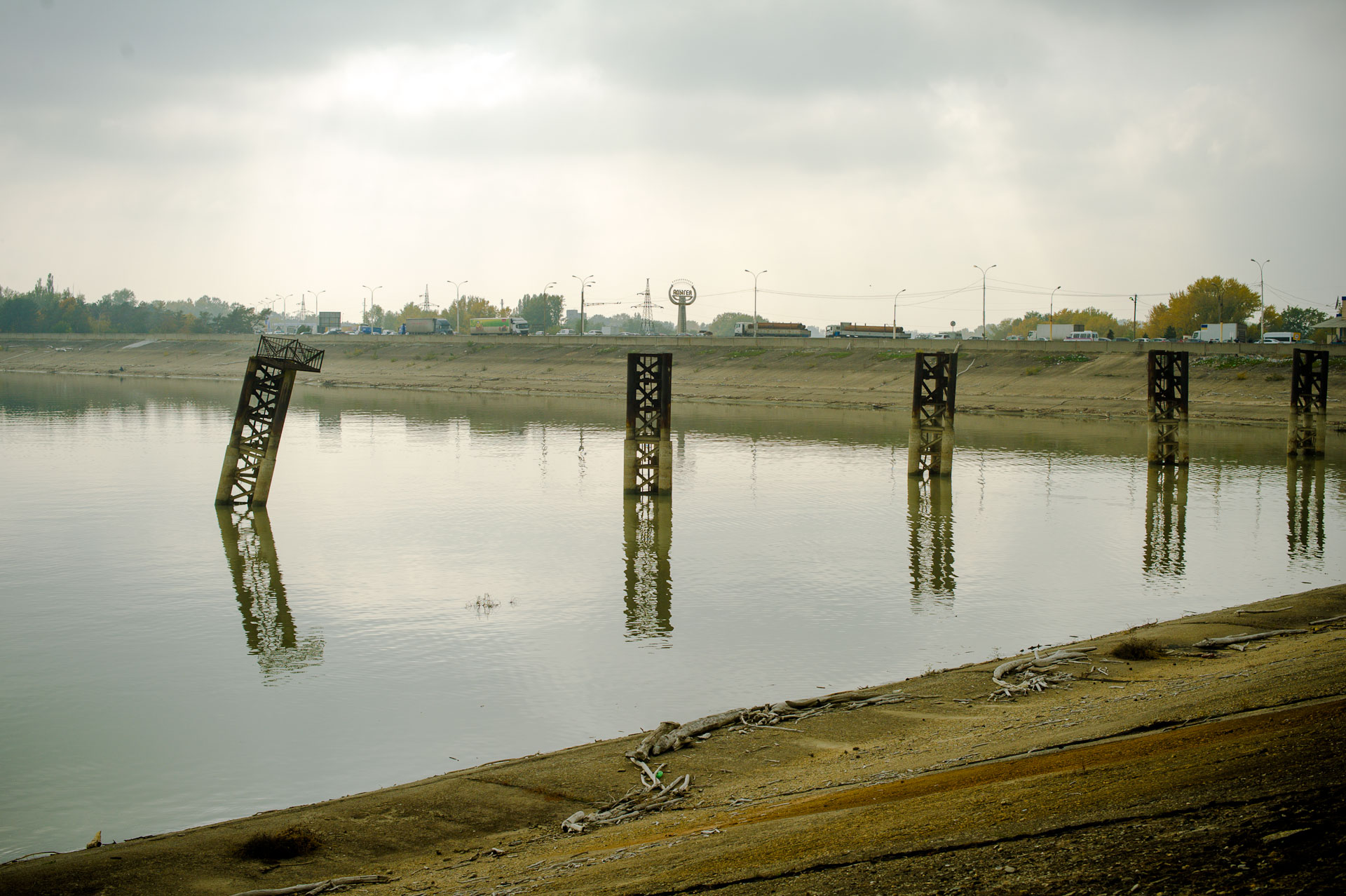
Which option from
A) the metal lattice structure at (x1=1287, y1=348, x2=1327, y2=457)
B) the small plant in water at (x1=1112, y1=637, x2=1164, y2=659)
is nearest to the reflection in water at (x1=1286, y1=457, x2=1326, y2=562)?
the metal lattice structure at (x1=1287, y1=348, x2=1327, y2=457)

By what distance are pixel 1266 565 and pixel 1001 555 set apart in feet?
23.0

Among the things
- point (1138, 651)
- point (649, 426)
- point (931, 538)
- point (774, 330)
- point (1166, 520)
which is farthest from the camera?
point (774, 330)

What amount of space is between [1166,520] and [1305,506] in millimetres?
7020

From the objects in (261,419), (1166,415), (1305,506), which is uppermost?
(261,419)

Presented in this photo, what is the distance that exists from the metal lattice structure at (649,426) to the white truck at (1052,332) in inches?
3439

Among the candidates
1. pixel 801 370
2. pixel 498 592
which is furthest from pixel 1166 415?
pixel 801 370

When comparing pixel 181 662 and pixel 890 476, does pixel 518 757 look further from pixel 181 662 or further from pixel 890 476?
pixel 890 476

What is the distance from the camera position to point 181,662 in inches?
775

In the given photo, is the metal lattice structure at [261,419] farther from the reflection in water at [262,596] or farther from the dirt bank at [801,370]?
the dirt bank at [801,370]

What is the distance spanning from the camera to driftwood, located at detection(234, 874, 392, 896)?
9.95 metres

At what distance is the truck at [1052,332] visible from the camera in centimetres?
12155

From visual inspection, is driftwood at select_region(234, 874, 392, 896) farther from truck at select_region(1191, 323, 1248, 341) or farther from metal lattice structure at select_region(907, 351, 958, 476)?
truck at select_region(1191, 323, 1248, 341)

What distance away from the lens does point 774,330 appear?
4929 inches

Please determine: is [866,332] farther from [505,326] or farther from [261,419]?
[261,419]
